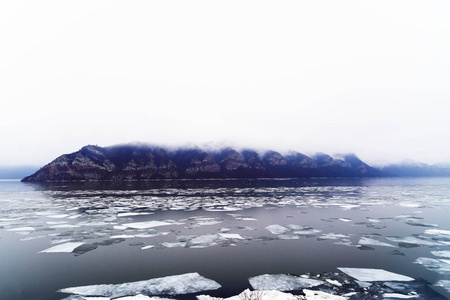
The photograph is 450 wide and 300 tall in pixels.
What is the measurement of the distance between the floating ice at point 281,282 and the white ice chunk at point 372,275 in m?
1.37

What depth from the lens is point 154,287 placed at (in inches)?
267

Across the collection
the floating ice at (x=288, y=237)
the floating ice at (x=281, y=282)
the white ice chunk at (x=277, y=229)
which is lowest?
the white ice chunk at (x=277, y=229)

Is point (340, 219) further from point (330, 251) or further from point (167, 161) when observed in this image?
point (167, 161)

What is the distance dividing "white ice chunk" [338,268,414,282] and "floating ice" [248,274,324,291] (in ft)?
4.49

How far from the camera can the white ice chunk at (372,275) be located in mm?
7207

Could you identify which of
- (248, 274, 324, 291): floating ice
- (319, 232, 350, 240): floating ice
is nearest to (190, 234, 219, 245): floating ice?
(248, 274, 324, 291): floating ice

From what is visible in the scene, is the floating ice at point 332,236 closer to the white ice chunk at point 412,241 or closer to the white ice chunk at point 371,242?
the white ice chunk at point 371,242

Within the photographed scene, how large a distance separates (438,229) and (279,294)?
13.4 m

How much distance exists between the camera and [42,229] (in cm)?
1438

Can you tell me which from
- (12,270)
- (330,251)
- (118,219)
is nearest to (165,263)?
(12,270)

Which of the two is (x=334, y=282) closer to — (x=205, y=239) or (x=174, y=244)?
(x=205, y=239)

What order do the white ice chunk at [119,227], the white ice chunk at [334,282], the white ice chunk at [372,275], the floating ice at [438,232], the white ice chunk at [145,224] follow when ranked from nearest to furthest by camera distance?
the white ice chunk at [334,282]
the white ice chunk at [372,275]
the floating ice at [438,232]
the white ice chunk at [119,227]
the white ice chunk at [145,224]

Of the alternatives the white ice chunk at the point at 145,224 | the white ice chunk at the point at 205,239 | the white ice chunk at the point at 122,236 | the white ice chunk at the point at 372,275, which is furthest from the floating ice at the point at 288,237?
the white ice chunk at the point at 122,236

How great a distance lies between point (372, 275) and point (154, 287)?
6.69m
